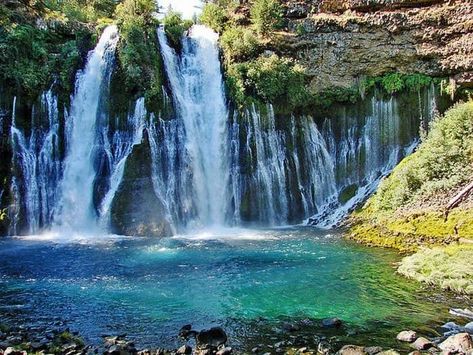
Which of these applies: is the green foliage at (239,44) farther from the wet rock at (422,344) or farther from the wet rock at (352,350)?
the wet rock at (352,350)

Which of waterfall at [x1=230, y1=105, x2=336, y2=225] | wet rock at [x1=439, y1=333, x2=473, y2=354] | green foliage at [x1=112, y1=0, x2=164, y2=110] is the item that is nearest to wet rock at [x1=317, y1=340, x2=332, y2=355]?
wet rock at [x1=439, y1=333, x2=473, y2=354]

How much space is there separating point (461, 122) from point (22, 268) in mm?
21655

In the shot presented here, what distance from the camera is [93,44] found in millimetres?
32625

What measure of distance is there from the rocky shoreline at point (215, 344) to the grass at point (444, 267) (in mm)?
3008

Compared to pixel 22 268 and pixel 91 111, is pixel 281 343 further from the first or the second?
pixel 91 111

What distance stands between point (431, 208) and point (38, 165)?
20.3 m

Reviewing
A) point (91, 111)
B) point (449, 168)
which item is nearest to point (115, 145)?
point (91, 111)

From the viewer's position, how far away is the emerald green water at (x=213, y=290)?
43.5ft

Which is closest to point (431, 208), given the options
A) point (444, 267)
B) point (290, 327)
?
point (444, 267)

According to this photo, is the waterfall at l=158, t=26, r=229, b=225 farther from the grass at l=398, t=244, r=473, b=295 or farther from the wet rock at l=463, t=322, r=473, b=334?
the wet rock at l=463, t=322, r=473, b=334

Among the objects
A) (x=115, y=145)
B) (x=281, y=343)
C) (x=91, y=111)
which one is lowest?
(x=281, y=343)

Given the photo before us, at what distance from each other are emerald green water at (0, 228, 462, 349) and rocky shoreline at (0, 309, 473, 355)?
0.36 metres

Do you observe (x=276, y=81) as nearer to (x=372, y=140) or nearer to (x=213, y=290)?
(x=372, y=140)

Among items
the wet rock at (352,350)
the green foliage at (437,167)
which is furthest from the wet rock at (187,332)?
the green foliage at (437,167)
